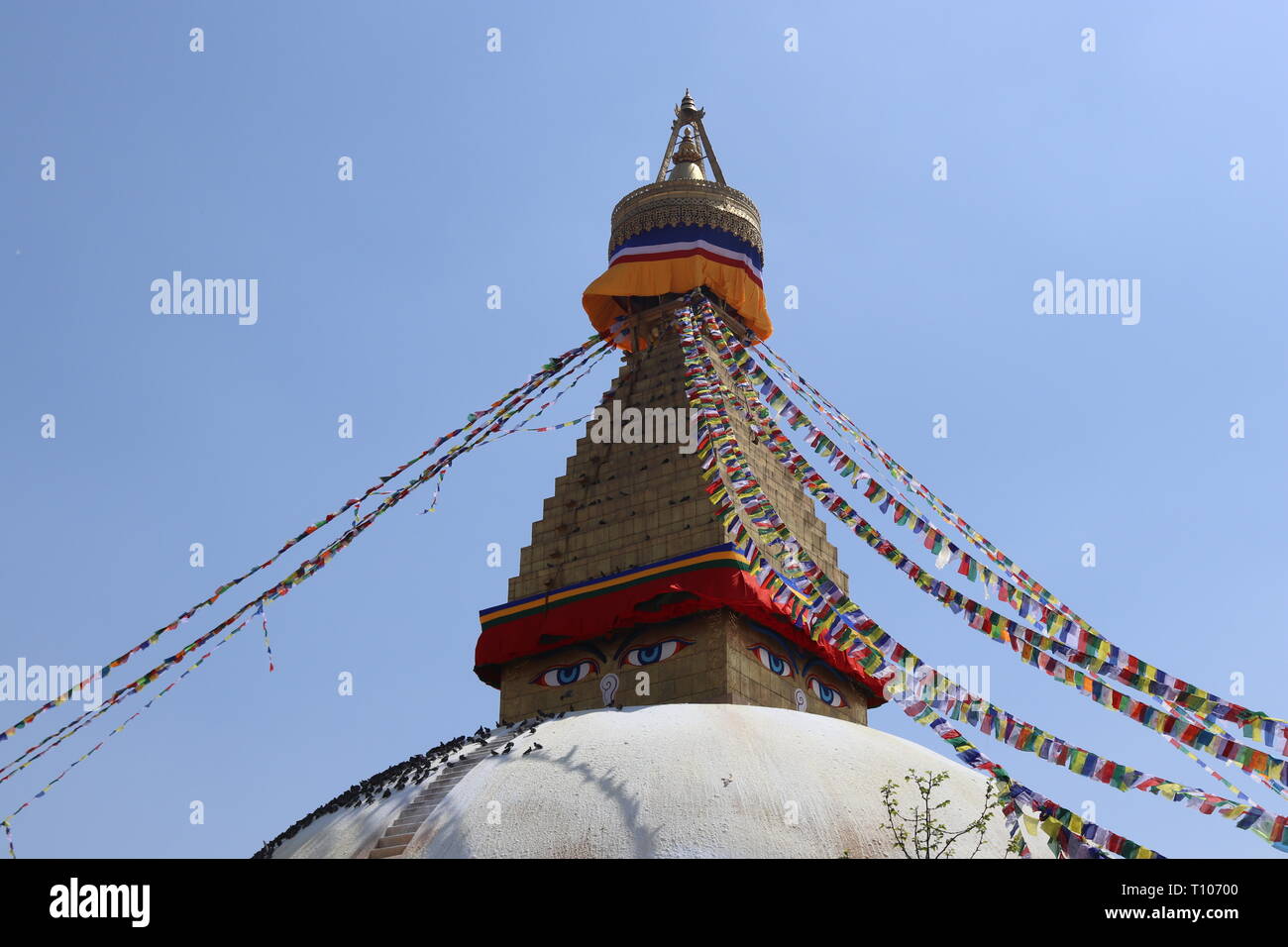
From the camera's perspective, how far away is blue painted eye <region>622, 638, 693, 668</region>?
1238 cm

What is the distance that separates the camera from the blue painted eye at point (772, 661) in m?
12.5

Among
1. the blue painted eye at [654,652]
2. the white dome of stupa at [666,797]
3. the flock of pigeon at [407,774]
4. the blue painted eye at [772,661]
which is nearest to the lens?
the white dome of stupa at [666,797]

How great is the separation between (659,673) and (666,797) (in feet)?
13.1

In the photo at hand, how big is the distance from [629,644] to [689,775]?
4.13m

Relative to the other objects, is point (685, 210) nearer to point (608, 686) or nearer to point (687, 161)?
point (687, 161)

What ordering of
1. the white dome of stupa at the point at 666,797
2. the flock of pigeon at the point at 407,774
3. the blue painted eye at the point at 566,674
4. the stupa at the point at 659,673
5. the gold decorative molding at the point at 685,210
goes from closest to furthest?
1. the white dome of stupa at the point at 666,797
2. the stupa at the point at 659,673
3. the flock of pigeon at the point at 407,774
4. the blue painted eye at the point at 566,674
5. the gold decorative molding at the point at 685,210

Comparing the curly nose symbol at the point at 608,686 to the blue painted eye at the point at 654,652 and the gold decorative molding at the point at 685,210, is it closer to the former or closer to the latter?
the blue painted eye at the point at 654,652

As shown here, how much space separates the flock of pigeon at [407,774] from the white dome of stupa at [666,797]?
0.21 feet

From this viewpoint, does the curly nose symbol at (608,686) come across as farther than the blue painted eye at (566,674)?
No

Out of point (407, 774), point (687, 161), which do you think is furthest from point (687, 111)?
point (407, 774)

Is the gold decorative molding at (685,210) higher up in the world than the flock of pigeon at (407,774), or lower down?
higher up

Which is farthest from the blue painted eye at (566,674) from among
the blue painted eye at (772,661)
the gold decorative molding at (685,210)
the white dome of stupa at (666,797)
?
the gold decorative molding at (685,210)

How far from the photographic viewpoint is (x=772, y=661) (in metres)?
12.7
